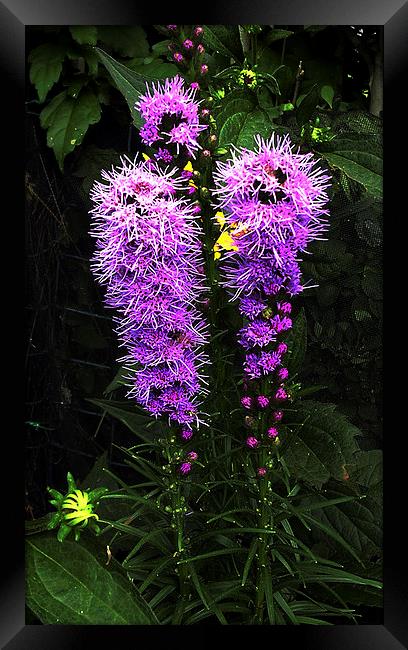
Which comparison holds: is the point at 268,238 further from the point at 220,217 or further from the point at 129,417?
the point at 129,417

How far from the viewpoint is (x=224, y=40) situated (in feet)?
4.84

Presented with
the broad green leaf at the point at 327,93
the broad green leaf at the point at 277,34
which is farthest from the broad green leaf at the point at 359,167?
the broad green leaf at the point at 277,34

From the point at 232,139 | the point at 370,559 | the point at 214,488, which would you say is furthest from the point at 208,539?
the point at 232,139

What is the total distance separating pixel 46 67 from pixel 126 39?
6.5 inches

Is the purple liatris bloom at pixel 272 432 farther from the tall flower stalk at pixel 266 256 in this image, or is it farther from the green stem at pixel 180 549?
the green stem at pixel 180 549

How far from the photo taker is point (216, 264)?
4.35 feet

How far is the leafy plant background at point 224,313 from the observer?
4.70 ft

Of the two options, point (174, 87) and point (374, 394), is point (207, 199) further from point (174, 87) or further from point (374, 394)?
point (374, 394)

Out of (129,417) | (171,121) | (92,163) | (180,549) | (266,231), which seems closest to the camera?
(266,231)

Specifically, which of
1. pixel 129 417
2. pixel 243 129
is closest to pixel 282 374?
pixel 129 417

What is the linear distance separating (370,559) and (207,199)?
771 millimetres

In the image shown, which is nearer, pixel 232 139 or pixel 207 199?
pixel 207 199
